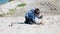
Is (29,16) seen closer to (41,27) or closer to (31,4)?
(41,27)

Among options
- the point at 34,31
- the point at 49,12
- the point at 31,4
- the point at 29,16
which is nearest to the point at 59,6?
the point at 49,12

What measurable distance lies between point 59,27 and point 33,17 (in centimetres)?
145

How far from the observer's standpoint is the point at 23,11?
→ 2466 cm

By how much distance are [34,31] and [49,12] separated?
36.0 ft

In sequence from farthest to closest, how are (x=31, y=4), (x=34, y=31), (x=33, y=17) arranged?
(x=31, y=4)
(x=33, y=17)
(x=34, y=31)

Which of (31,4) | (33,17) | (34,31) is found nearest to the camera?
(34,31)

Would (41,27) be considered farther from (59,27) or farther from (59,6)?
(59,6)

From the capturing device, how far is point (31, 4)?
25.5m

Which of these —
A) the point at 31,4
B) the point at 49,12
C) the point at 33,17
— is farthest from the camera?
the point at 31,4

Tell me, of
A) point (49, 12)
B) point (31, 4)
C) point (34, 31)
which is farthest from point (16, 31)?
point (31, 4)

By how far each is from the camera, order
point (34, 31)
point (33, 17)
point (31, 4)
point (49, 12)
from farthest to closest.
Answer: point (31, 4) → point (49, 12) → point (33, 17) → point (34, 31)

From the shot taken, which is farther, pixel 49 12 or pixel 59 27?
pixel 49 12

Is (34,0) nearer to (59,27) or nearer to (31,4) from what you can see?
(31,4)

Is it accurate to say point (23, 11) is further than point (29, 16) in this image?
Yes
